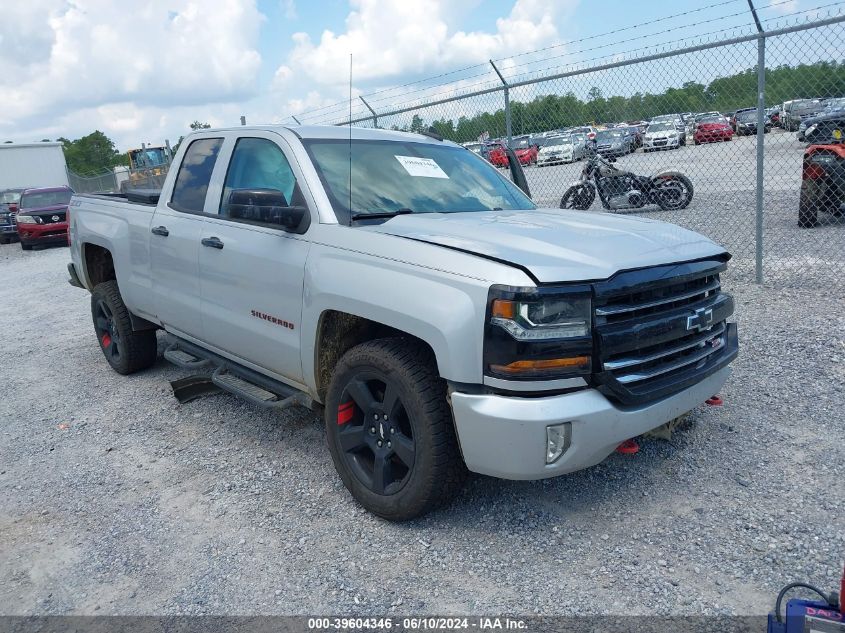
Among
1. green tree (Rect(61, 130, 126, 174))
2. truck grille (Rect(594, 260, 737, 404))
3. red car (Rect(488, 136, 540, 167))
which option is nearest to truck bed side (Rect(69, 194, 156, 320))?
truck grille (Rect(594, 260, 737, 404))

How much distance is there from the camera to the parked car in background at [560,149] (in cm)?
984

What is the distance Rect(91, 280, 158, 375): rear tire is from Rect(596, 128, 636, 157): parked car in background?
6745 mm

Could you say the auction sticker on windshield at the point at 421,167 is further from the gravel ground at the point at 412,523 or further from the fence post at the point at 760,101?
the fence post at the point at 760,101

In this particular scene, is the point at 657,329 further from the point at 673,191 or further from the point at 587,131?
the point at 673,191

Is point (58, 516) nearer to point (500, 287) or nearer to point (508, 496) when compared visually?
point (508, 496)

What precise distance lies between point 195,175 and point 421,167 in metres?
1.67

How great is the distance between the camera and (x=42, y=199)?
59.9ft

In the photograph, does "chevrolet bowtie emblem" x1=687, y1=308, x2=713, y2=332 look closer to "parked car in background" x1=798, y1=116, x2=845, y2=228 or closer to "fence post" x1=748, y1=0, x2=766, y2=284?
"fence post" x1=748, y1=0, x2=766, y2=284

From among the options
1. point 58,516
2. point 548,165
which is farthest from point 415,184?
point 548,165

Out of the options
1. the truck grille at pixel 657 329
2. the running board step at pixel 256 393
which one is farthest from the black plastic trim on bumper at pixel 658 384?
the running board step at pixel 256 393

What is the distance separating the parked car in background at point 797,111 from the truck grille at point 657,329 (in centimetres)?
487

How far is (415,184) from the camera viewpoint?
396 centimetres

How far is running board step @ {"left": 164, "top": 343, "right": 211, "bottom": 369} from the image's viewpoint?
4669 millimetres

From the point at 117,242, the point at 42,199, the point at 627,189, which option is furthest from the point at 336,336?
the point at 42,199
